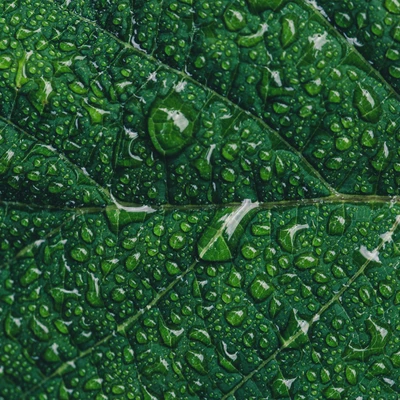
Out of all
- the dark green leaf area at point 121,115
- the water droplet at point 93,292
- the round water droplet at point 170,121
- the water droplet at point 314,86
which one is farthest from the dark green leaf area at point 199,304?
the water droplet at point 314,86

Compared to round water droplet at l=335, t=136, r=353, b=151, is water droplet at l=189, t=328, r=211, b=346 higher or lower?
lower

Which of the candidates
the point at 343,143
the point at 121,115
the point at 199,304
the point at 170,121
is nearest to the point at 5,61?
the point at 121,115

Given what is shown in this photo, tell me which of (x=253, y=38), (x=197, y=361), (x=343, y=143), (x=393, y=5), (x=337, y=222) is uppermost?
(x=393, y=5)

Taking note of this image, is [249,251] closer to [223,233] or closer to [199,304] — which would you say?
[223,233]

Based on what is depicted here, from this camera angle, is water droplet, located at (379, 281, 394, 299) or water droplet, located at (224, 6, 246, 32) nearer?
water droplet, located at (224, 6, 246, 32)

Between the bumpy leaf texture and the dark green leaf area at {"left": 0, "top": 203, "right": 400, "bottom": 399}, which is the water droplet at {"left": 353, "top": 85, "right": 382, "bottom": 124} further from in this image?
the dark green leaf area at {"left": 0, "top": 203, "right": 400, "bottom": 399}

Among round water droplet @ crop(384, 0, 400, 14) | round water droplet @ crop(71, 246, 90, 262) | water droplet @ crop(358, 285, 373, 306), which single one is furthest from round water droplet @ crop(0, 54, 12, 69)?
water droplet @ crop(358, 285, 373, 306)

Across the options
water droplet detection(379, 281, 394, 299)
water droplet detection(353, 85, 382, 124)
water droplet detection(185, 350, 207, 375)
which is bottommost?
water droplet detection(185, 350, 207, 375)

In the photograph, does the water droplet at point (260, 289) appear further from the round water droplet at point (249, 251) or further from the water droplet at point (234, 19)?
the water droplet at point (234, 19)
